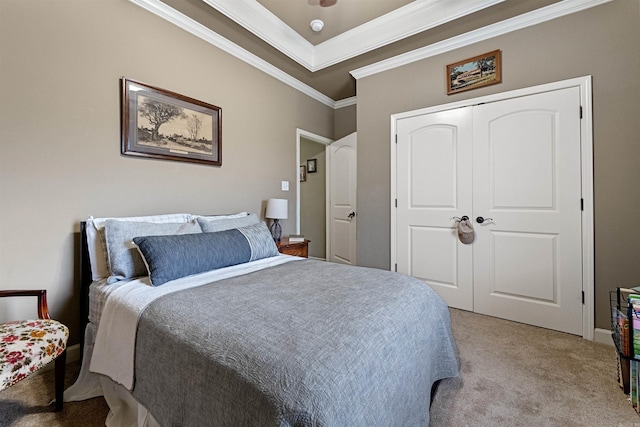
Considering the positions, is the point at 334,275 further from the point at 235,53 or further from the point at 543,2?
the point at 543,2

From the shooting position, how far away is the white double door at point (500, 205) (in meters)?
2.23

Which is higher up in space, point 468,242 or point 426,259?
point 468,242

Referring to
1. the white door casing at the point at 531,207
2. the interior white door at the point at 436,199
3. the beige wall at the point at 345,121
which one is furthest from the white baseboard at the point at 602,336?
the beige wall at the point at 345,121

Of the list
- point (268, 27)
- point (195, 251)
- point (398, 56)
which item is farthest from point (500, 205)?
point (268, 27)

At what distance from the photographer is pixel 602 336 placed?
208cm

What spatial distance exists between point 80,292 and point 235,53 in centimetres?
252

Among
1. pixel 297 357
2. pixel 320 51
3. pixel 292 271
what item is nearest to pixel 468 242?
pixel 292 271

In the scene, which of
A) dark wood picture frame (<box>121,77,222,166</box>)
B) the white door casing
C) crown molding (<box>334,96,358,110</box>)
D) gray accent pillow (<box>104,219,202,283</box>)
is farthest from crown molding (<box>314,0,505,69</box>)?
gray accent pillow (<box>104,219,202,283</box>)

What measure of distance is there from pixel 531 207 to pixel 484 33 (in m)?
1.68

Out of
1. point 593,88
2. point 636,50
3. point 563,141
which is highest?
point 636,50

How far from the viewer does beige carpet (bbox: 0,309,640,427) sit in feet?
4.33

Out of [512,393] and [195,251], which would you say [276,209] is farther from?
[512,393]

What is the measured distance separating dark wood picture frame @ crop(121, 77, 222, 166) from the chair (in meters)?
1.23

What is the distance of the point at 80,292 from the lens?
1839 millimetres
